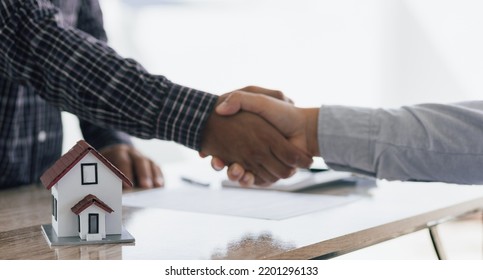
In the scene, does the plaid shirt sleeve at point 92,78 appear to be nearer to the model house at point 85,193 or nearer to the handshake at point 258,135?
the handshake at point 258,135

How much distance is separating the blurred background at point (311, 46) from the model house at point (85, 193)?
2.29 m

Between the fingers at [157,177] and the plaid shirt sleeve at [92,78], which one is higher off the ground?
the plaid shirt sleeve at [92,78]

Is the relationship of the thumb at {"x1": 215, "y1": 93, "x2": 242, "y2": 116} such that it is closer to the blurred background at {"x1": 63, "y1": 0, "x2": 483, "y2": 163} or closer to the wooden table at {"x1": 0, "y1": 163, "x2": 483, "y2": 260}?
the wooden table at {"x1": 0, "y1": 163, "x2": 483, "y2": 260}

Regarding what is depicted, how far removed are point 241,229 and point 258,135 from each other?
0.36 m

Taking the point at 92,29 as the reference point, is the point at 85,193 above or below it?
below

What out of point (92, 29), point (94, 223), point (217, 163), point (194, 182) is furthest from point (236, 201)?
point (92, 29)

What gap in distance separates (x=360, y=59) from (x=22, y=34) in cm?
254

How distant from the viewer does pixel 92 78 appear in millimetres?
1133

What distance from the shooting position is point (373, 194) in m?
1.17

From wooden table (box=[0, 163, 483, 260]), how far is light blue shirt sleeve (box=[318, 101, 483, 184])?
56 mm

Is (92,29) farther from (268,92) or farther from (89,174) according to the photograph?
(89,174)

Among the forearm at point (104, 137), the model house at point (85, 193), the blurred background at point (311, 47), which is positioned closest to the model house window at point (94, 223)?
the model house at point (85, 193)

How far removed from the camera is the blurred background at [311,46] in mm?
3143

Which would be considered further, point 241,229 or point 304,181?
point 304,181
